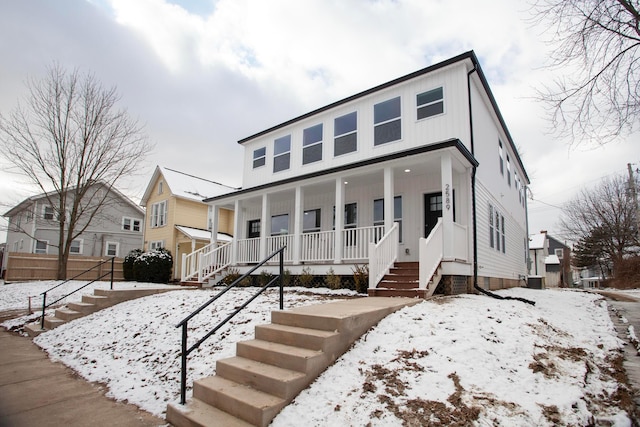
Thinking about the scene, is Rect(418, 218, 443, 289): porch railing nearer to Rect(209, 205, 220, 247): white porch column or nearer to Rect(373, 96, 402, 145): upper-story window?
Rect(373, 96, 402, 145): upper-story window

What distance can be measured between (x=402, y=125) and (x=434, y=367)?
28.8 feet

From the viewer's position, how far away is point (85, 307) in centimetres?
930

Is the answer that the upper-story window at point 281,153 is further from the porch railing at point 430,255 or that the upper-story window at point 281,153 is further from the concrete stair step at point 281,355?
the concrete stair step at point 281,355

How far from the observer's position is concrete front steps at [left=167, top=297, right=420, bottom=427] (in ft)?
11.3

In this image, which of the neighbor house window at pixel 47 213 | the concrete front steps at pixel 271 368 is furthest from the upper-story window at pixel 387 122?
the neighbor house window at pixel 47 213

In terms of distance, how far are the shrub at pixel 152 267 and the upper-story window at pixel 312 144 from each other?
1027 cm

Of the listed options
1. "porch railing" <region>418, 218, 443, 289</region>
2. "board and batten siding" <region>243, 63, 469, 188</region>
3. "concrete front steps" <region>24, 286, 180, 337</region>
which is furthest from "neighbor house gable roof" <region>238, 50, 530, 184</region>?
"concrete front steps" <region>24, 286, 180, 337</region>

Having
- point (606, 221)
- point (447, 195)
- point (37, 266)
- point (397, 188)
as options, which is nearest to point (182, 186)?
point (37, 266)

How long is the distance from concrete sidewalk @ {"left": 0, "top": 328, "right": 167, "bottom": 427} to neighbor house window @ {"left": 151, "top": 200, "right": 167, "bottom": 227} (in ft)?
56.5

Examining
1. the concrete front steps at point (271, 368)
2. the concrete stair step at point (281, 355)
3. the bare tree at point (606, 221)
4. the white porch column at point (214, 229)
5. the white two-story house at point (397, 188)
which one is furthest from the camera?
the bare tree at point (606, 221)

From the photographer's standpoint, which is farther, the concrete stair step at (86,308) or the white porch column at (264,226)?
the white porch column at (264,226)

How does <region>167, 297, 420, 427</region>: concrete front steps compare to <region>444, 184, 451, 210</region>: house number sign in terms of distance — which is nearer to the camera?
<region>167, 297, 420, 427</region>: concrete front steps

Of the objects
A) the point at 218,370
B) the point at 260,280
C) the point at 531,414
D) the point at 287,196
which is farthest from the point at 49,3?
the point at 531,414

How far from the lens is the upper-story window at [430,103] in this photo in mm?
10695
